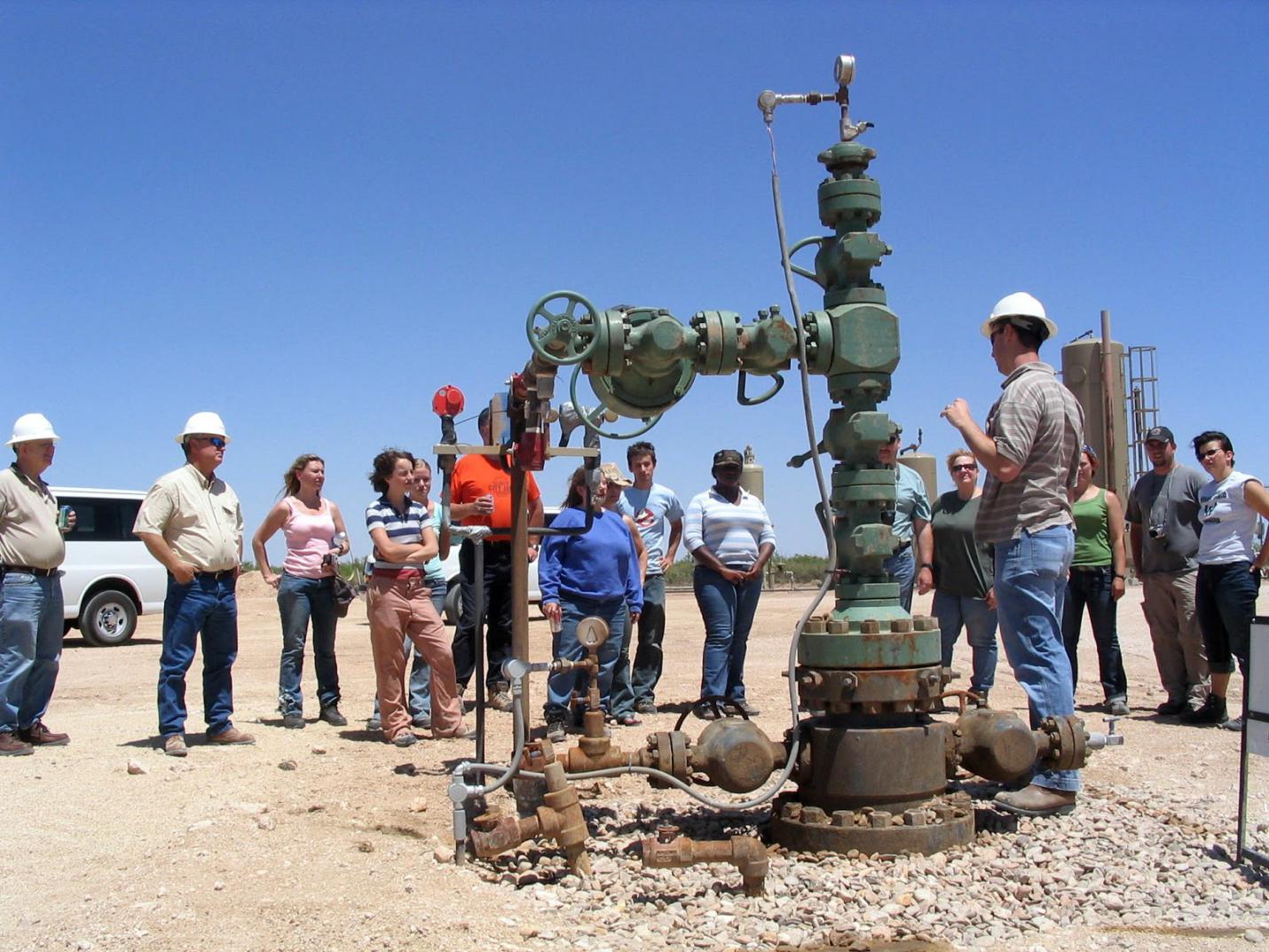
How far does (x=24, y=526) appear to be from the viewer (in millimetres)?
6043

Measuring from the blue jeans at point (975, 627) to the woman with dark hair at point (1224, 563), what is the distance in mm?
1223

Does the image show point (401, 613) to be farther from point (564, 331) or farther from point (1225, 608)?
point (1225, 608)

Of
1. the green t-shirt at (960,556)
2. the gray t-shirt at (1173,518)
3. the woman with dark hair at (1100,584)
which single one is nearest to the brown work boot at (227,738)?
the green t-shirt at (960,556)

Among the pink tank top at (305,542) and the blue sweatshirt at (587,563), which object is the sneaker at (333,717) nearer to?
the pink tank top at (305,542)

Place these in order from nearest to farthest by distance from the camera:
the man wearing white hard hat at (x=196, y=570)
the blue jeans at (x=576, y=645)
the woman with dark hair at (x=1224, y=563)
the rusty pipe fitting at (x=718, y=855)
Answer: the rusty pipe fitting at (x=718, y=855)
the man wearing white hard hat at (x=196, y=570)
the blue jeans at (x=576, y=645)
the woman with dark hair at (x=1224, y=563)

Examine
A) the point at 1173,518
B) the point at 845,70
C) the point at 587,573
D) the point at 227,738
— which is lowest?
the point at 227,738

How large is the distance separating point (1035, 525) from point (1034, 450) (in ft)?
1.01

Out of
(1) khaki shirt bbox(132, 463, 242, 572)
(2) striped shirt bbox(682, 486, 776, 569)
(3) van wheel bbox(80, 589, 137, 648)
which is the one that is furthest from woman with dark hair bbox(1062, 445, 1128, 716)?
(3) van wheel bbox(80, 589, 137, 648)

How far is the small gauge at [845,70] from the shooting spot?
4.44 meters

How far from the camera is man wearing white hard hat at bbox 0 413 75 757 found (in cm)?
599

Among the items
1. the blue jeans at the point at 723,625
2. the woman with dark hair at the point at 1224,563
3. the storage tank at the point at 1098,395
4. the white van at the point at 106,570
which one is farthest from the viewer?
the storage tank at the point at 1098,395

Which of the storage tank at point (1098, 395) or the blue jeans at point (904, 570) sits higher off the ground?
the storage tank at point (1098, 395)

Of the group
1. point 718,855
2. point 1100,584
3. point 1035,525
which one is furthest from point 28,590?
point 1100,584

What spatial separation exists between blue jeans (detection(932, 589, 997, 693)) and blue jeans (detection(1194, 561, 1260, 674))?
1257 mm
